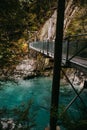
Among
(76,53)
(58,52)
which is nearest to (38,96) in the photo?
(76,53)

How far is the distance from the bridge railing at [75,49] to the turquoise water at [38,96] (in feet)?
17.5

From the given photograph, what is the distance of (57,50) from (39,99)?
12.3 meters

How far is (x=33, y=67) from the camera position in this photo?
1179 inches

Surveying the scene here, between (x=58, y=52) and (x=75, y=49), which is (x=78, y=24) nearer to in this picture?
(x=75, y=49)

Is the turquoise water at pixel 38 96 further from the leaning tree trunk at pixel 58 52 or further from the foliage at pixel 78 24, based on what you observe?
the foliage at pixel 78 24

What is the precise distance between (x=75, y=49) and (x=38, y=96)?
12.6m

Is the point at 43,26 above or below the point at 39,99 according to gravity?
above

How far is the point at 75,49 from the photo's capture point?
11.2 metres

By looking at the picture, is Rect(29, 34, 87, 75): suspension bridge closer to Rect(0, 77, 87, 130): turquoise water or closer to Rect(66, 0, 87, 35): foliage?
→ Rect(0, 77, 87, 130): turquoise water

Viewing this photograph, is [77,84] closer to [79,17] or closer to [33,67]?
[33,67]

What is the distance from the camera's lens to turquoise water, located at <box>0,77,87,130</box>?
736 inches

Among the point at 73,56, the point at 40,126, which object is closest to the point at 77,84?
the point at 40,126

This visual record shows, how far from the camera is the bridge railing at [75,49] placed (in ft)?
34.3

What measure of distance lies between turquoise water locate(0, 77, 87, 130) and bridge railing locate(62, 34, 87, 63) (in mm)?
5330
